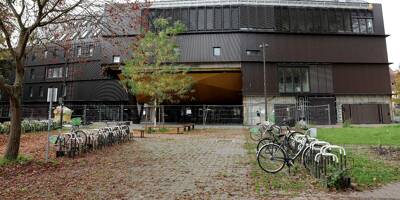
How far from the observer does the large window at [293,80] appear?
122 feet

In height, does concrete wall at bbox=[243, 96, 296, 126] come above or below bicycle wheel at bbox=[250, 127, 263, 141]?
above

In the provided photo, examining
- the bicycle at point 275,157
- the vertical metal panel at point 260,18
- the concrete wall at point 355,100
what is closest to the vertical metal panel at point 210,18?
the vertical metal panel at point 260,18

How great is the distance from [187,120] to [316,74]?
57.0 ft

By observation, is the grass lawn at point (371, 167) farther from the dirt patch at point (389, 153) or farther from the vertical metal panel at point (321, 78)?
the vertical metal panel at point (321, 78)

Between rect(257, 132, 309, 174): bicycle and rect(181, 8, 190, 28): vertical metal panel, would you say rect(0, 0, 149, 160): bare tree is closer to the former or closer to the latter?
rect(257, 132, 309, 174): bicycle

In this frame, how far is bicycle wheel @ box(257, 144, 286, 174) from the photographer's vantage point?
8841 millimetres

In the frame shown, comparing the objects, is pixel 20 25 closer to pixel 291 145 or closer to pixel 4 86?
→ pixel 4 86

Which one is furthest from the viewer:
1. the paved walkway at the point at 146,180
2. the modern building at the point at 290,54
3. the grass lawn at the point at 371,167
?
the modern building at the point at 290,54

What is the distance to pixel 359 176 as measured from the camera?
26.3ft

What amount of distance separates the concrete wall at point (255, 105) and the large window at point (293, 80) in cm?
124

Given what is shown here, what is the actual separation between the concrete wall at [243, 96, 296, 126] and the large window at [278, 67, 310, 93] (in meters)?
1.24

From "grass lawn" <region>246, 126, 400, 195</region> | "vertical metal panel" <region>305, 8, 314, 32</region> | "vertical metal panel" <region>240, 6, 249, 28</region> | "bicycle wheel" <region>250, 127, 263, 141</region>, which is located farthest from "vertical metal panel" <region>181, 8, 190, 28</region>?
"grass lawn" <region>246, 126, 400, 195</region>

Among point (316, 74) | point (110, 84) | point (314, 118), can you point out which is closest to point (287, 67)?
point (316, 74)

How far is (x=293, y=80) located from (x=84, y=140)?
30.2 m
